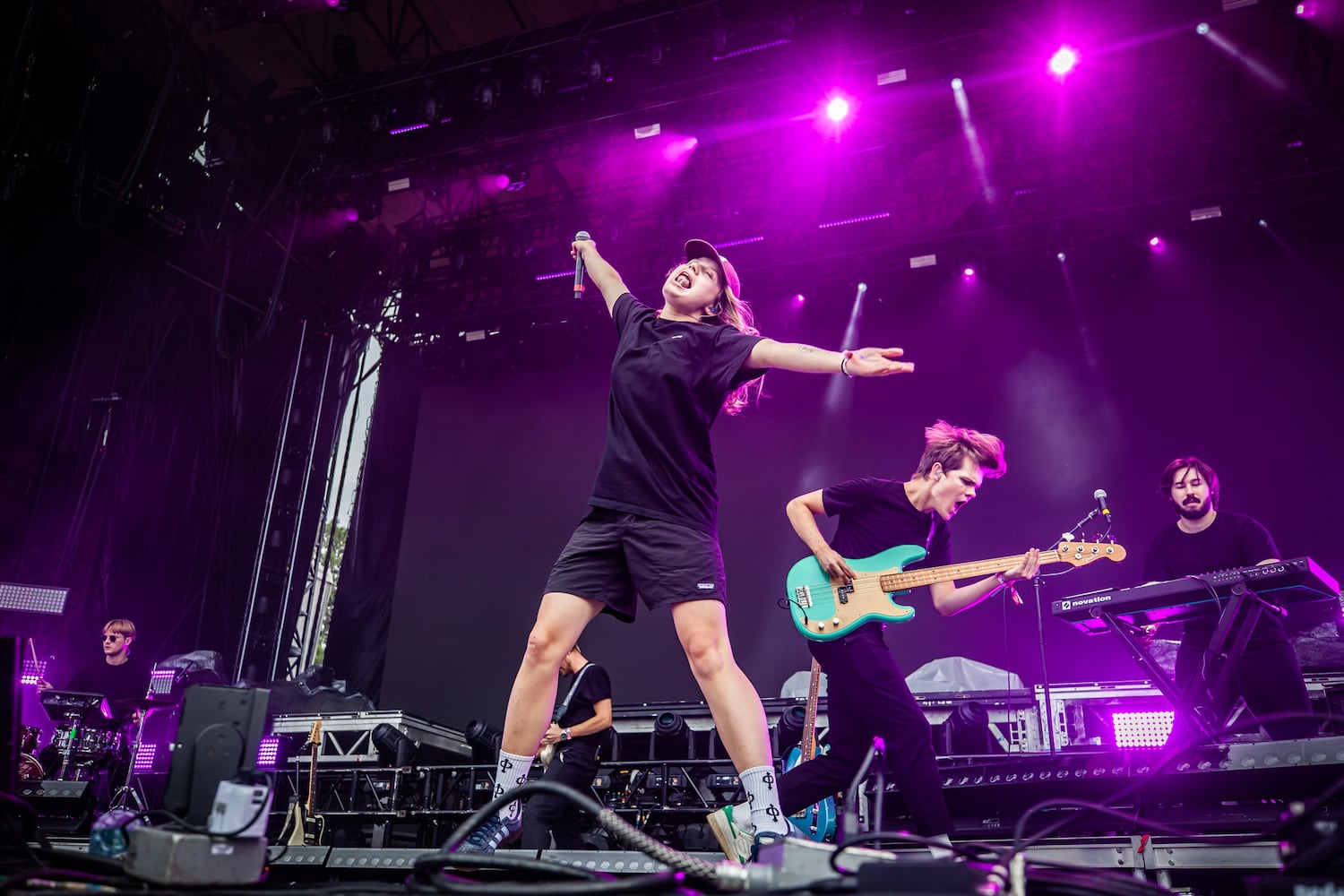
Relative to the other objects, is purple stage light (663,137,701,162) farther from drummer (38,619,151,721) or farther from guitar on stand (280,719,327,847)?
drummer (38,619,151,721)

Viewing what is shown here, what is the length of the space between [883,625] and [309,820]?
5063 mm

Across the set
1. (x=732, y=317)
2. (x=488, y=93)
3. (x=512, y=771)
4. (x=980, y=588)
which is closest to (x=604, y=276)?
(x=732, y=317)

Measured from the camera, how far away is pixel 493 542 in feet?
34.9

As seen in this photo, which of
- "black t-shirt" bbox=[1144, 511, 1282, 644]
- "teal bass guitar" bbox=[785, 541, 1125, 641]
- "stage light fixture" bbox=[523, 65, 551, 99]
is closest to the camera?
"teal bass guitar" bbox=[785, 541, 1125, 641]

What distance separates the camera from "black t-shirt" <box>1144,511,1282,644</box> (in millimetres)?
4816

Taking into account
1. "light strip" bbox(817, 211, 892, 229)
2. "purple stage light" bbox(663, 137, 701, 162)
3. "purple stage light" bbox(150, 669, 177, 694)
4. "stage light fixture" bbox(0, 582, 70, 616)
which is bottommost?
"purple stage light" bbox(150, 669, 177, 694)

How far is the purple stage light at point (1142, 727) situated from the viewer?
6164 mm

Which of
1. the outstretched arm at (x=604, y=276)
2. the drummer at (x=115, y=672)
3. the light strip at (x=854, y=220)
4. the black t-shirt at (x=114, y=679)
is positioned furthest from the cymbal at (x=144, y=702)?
the light strip at (x=854, y=220)

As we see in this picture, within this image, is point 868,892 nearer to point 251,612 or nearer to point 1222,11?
point 1222,11

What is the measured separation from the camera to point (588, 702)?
18.9ft

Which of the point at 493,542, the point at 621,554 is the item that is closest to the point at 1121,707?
the point at 621,554

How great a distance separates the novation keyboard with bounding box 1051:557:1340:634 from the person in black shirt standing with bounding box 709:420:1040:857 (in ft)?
1.48

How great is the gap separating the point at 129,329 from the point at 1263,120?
10003mm

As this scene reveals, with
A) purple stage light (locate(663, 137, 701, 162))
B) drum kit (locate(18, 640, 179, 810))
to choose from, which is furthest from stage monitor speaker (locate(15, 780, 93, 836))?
purple stage light (locate(663, 137, 701, 162))
